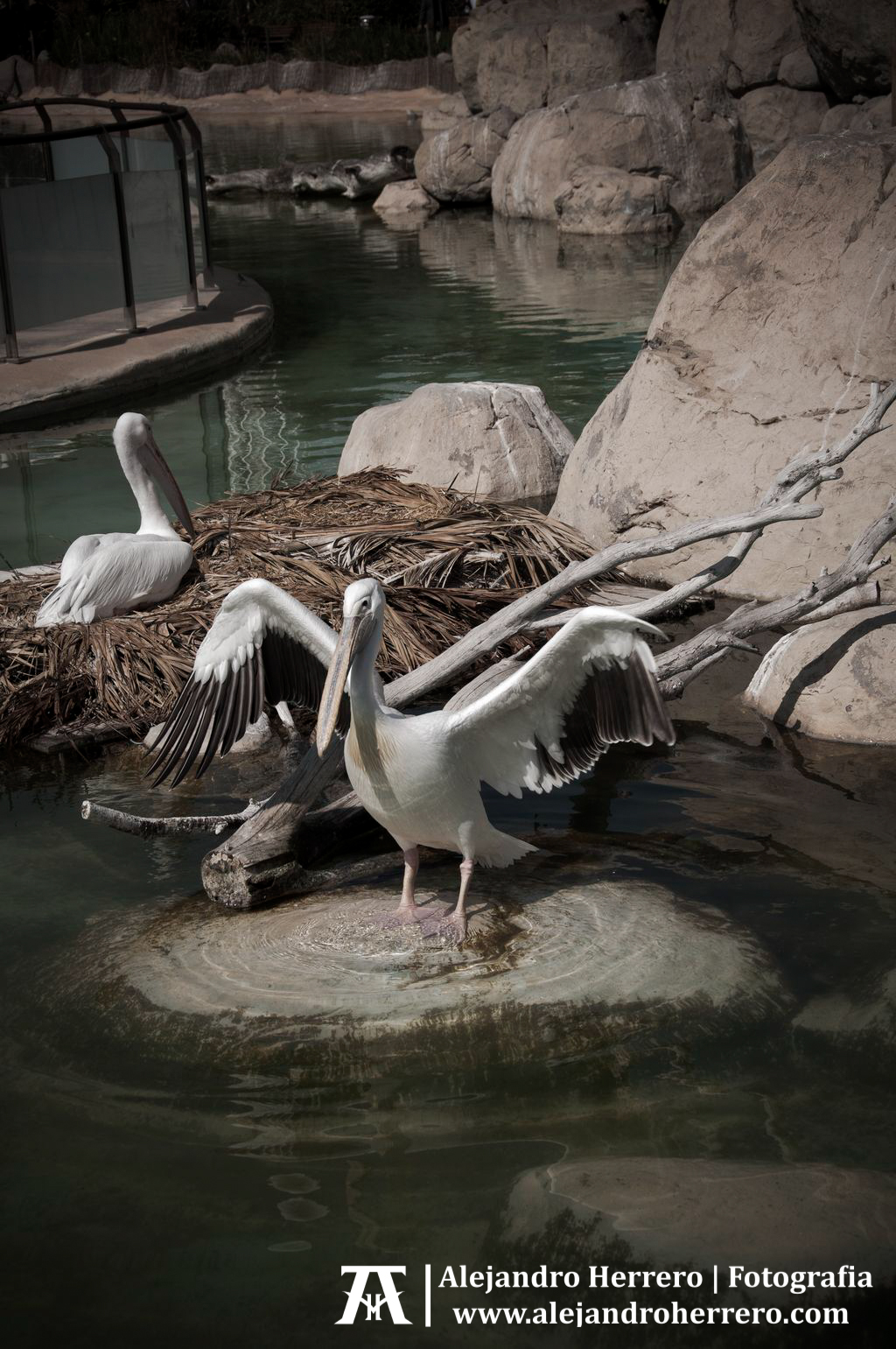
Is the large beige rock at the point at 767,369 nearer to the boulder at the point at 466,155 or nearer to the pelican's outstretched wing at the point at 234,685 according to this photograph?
the pelican's outstretched wing at the point at 234,685

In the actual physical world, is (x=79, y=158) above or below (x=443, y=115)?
below

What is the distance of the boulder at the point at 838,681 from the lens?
476cm

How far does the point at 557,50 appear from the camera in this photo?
71.1 ft

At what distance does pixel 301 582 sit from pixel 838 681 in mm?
2076

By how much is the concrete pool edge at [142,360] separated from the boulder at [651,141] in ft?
22.6

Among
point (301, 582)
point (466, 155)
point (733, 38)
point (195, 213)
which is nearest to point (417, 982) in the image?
point (301, 582)

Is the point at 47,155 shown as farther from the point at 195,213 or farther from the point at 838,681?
the point at 838,681

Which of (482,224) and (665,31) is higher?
(665,31)

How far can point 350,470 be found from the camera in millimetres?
7387

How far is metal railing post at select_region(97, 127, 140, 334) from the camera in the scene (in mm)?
10648

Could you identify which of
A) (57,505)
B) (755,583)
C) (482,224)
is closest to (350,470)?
(57,505)

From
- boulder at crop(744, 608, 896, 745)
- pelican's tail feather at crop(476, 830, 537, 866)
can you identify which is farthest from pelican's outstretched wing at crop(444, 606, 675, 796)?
boulder at crop(744, 608, 896, 745)

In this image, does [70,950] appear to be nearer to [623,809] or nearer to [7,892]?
[7,892]

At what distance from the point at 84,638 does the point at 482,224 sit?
15053 mm
